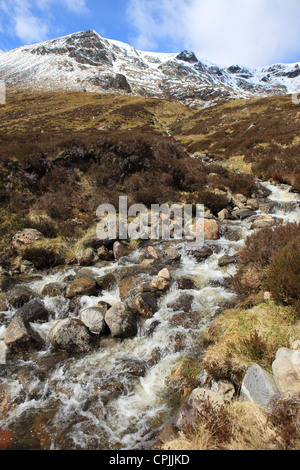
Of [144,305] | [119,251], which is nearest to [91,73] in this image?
[119,251]

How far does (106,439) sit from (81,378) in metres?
1.37

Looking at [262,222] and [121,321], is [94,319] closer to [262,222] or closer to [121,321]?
[121,321]

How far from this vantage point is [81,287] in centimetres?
756

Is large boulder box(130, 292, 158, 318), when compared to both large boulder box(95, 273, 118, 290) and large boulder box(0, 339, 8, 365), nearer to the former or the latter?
large boulder box(95, 273, 118, 290)

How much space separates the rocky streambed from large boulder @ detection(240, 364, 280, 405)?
4.71 feet

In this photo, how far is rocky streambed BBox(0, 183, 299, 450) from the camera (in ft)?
13.8

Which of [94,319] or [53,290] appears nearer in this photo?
[94,319]

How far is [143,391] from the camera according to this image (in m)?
4.78

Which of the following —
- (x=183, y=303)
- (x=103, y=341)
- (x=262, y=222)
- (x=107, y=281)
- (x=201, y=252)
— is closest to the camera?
(x=103, y=341)

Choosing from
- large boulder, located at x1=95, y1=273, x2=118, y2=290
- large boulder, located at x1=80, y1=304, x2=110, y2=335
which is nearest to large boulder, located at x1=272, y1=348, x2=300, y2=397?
large boulder, located at x1=80, y1=304, x2=110, y2=335

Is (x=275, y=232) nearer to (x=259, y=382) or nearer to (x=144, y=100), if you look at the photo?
(x=259, y=382)

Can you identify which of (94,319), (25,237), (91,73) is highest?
(91,73)

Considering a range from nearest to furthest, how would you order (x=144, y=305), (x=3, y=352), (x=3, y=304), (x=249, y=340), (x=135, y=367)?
(x=249, y=340)
(x=135, y=367)
(x=3, y=352)
(x=144, y=305)
(x=3, y=304)

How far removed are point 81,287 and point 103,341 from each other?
6.99 feet
